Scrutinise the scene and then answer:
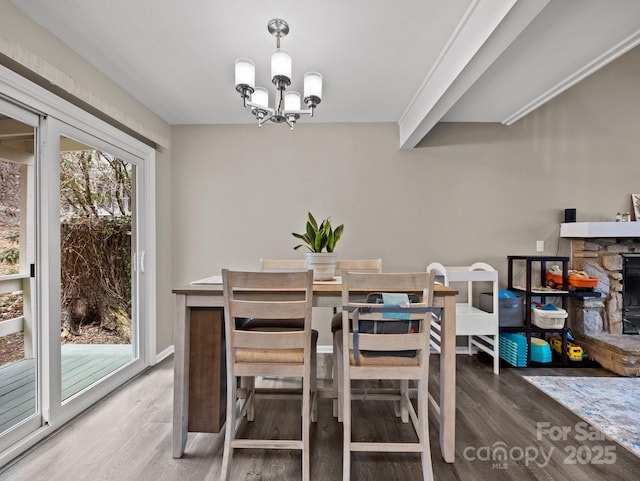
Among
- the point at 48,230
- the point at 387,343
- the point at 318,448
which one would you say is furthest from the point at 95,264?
the point at 387,343

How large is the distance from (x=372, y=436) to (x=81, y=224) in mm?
2423

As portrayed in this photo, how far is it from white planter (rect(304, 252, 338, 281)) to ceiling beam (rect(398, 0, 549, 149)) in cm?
136

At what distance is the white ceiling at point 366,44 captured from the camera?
164cm

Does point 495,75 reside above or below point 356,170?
above

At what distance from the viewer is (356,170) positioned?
127 inches

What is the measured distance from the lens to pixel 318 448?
1.69 metres

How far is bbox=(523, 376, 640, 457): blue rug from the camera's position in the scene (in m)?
1.82

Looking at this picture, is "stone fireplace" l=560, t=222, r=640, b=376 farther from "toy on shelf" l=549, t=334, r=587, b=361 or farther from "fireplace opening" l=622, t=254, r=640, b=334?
"toy on shelf" l=549, t=334, r=587, b=361

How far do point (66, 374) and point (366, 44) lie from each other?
9.77ft

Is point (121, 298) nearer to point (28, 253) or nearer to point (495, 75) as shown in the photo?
point (28, 253)

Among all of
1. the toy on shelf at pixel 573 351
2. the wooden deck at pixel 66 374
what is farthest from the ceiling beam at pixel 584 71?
the wooden deck at pixel 66 374

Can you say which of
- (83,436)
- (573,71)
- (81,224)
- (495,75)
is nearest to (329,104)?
(495,75)

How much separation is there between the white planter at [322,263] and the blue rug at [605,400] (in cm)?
187

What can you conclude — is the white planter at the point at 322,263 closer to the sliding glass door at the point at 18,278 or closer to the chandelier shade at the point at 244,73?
the chandelier shade at the point at 244,73
